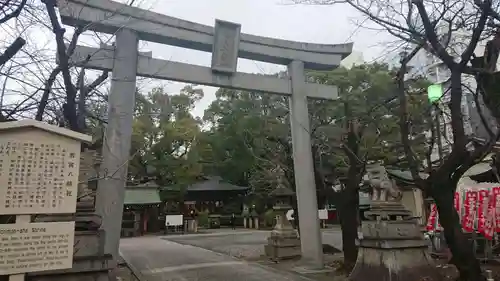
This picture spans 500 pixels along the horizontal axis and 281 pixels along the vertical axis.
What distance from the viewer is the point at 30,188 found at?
4.88 m

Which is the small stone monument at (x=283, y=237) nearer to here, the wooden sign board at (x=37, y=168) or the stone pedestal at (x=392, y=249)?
the stone pedestal at (x=392, y=249)

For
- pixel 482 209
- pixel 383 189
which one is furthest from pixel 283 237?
pixel 482 209

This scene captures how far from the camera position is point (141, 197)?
28734 millimetres

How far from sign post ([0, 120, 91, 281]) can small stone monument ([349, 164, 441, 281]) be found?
6.04m

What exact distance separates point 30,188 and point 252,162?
27653mm

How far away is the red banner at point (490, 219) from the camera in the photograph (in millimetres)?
10758

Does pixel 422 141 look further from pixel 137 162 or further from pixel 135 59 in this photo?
pixel 137 162

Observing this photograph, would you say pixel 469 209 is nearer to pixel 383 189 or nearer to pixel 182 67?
pixel 383 189

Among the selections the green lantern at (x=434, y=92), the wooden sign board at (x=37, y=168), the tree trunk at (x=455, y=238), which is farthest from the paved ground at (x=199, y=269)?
the wooden sign board at (x=37, y=168)

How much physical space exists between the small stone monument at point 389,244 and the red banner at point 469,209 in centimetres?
393

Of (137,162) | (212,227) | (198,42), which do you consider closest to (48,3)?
(198,42)

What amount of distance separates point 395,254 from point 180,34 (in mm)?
7266

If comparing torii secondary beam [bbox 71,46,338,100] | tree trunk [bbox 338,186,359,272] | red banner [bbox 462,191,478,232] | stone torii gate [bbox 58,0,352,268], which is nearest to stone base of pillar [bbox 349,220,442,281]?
tree trunk [bbox 338,186,359,272]

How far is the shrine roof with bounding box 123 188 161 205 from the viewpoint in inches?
1119
